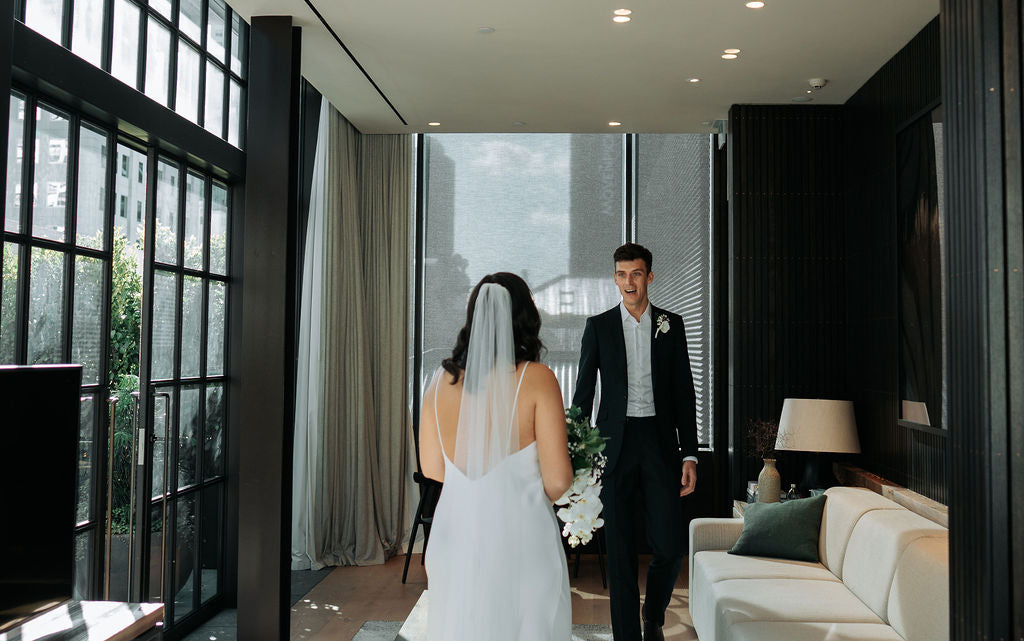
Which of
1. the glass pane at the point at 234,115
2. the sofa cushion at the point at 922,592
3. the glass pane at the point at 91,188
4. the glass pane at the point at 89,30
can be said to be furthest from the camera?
the glass pane at the point at 234,115

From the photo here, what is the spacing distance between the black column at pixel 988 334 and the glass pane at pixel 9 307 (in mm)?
2948

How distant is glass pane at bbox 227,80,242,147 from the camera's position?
4.77 metres

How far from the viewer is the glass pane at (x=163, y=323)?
161 inches

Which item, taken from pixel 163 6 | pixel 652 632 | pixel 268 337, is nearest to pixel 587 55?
pixel 163 6

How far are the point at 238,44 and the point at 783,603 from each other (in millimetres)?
4181

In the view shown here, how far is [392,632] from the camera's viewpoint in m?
4.56

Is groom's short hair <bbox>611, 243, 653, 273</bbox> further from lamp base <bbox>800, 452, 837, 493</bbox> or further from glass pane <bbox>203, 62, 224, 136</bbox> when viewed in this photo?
glass pane <bbox>203, 62, 224, 136</bbox>

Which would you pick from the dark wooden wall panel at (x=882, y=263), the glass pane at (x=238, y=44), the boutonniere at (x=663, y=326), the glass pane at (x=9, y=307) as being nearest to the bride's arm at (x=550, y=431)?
the boutonniere at (x=663, y=326)

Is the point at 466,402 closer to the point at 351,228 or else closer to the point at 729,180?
the point at 729,180

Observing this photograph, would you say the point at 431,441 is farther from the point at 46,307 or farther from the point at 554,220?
the point at 554,220

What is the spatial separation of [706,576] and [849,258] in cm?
245

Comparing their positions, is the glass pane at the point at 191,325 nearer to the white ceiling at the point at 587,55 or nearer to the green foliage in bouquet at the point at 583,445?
the white ceiling at the point at 587,55

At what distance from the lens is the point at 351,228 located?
6.35 m

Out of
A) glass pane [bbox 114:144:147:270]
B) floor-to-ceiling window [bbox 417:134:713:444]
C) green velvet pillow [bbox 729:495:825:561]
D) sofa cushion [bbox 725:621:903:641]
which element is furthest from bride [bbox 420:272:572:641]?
floor-to-ceiling window [bbox 417:134:713:444]
